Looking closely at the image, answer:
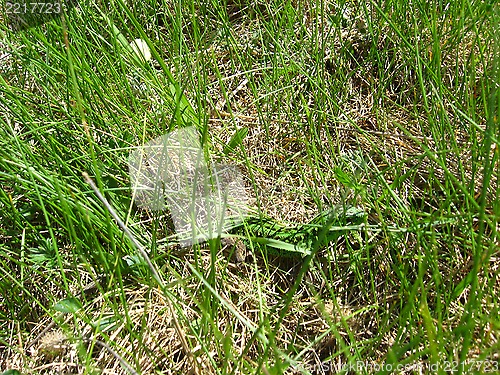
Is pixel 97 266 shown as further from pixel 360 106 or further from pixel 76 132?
pixel 360 106

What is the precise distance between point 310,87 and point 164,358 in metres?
0.91

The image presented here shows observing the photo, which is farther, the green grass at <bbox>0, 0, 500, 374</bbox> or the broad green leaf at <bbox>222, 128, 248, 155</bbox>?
the broad green leaf at <bbox>222, 128, 248, 155</bbox>

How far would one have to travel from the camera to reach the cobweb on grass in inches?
49.6

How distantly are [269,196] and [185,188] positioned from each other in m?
0.23

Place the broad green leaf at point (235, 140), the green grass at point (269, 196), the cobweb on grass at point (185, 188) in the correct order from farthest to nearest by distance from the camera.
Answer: the broad green leaf at point (235, 140), the cobweb on grass at point (185, 188), the green grass at point (269, 196)

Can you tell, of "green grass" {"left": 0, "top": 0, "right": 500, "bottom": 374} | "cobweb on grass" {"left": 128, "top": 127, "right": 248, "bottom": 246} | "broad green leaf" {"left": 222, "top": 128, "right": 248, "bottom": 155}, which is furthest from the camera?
"broad green leaf" {"left": 222, "top": 128, "right": 248, "bottom": 155}

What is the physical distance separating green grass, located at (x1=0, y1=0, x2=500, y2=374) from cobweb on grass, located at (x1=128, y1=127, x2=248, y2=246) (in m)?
0.03

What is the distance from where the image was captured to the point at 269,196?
1.34m

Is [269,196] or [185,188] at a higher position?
[185,188]

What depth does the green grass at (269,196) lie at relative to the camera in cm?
99

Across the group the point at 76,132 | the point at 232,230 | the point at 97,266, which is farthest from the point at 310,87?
the point at 97,266

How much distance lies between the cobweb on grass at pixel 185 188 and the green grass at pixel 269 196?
0.11 feet

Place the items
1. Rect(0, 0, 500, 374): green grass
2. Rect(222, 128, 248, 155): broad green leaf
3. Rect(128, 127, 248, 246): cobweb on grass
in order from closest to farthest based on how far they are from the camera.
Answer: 1. Rect(0, 0, 500, 374): green grass
2. Rect(128, 127, 248, 246): cobweb on grass
3. Rect(222, 128, 248, 155): broad green leaf

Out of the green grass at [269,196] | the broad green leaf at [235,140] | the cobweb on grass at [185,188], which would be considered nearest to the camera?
the green grass at [269,196]
